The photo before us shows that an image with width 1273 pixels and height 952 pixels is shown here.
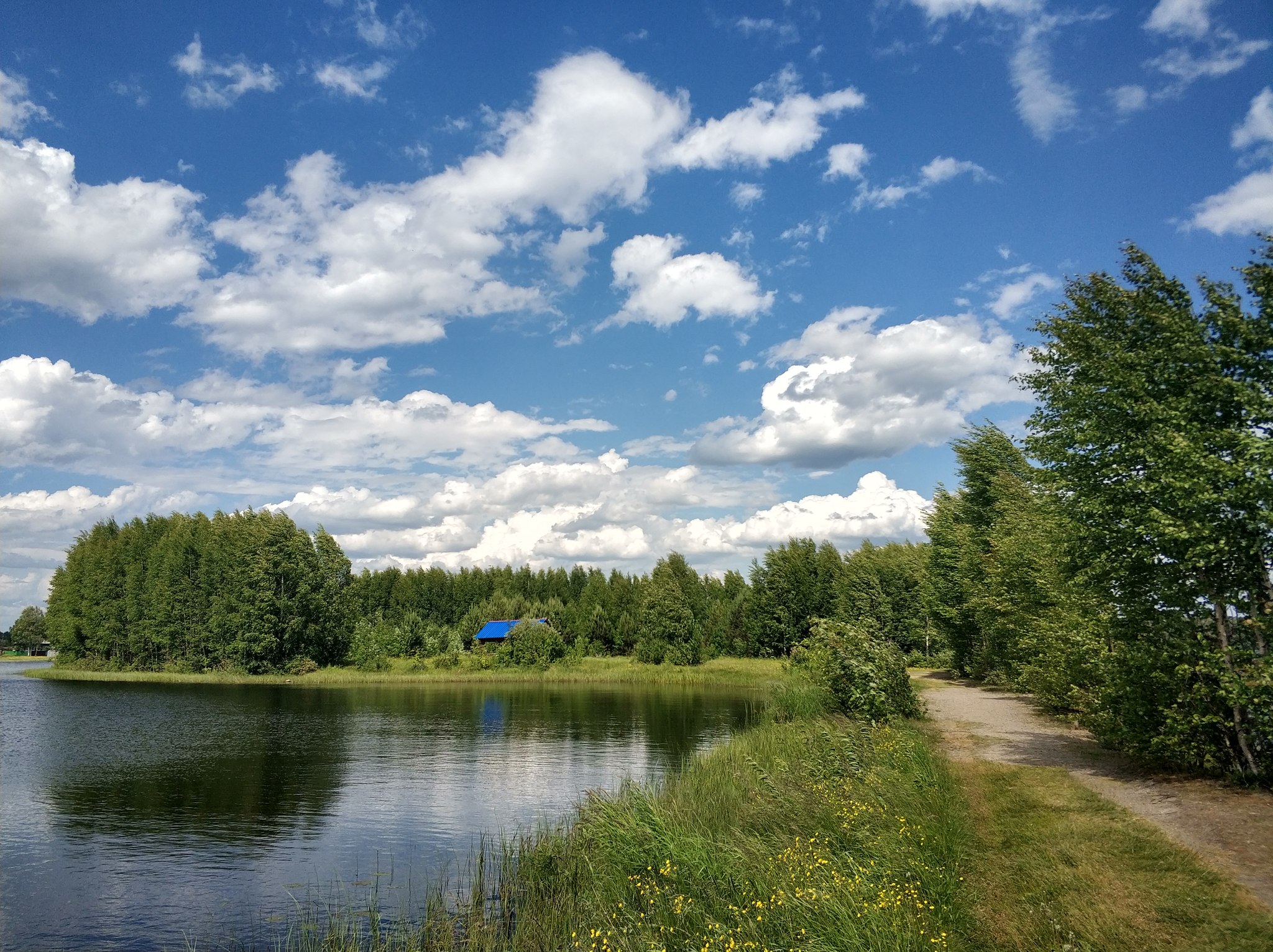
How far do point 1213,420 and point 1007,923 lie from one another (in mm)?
9686

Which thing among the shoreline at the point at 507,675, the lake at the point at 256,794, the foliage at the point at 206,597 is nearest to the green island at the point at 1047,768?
the lake at the point at 256,794

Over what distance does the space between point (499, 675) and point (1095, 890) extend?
66529 millimetres

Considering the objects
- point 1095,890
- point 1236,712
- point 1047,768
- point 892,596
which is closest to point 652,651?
point 892,596

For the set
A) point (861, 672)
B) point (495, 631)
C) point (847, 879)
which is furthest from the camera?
point (495, 631)

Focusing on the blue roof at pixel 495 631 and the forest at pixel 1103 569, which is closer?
the forest at pixel 1103 569

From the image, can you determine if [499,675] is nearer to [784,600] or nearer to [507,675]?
[507,675]

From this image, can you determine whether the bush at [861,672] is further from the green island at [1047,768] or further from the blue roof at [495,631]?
the blue roof at [495,631]

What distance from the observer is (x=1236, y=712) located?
1311cm

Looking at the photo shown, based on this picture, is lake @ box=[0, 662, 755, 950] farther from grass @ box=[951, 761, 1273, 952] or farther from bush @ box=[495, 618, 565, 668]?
bush @ box=[495, 618, 565, 668]

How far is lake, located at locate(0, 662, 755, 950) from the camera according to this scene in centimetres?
1434

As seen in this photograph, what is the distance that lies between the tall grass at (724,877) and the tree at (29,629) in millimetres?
183434

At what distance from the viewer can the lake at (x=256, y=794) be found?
47.0 ft

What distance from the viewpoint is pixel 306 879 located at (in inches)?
598

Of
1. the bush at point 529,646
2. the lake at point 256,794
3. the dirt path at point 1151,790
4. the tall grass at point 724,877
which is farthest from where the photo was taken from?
the bush at point 529,646
